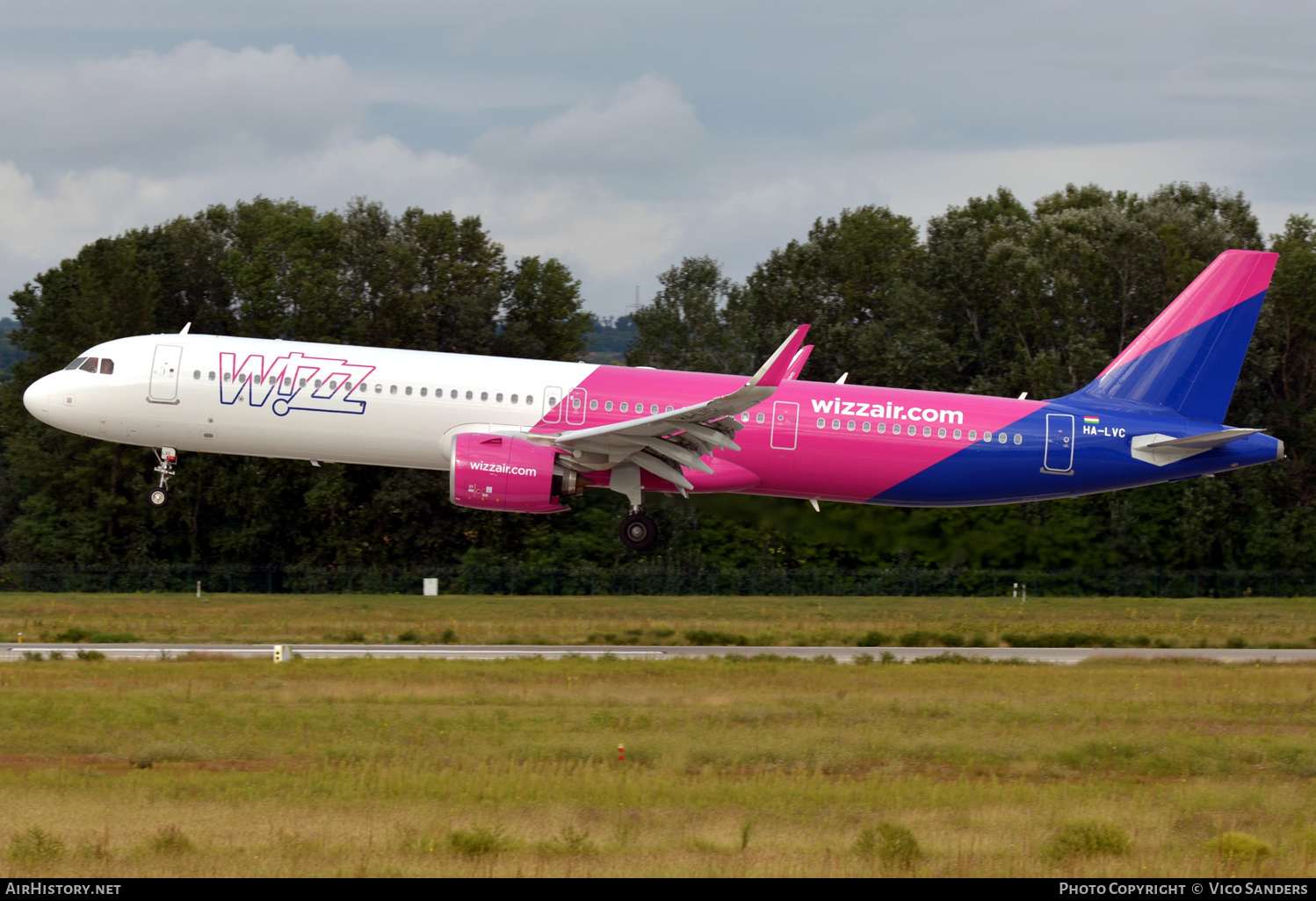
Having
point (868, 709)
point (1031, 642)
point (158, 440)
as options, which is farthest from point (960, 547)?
point (158, 440)

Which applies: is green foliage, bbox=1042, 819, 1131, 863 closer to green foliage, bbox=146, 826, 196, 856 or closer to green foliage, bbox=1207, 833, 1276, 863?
green foliage, bbox=1207, 833, 1276, 863

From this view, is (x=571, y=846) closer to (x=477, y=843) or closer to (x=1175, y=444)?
(x=477, y=843)

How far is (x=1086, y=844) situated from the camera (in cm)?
1288

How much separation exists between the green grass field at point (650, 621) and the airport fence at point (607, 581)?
259 cm

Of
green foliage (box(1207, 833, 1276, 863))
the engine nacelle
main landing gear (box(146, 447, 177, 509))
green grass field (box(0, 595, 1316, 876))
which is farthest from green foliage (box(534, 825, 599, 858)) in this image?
main landing gear (box(146, 447, 177, 509))

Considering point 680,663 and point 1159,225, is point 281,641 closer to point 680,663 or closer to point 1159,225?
point 680,663

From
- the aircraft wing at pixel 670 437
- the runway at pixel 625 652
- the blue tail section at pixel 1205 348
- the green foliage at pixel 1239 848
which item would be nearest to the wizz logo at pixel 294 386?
the aircraft wing at pixel 670 437

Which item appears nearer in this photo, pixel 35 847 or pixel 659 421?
pixel 35 847

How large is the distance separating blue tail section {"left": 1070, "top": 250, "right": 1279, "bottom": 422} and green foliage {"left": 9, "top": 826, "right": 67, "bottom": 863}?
89.7 feet

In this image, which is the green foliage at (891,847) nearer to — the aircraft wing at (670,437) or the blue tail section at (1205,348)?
the aircraft wing at (670,437)

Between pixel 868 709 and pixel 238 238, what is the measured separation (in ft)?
180

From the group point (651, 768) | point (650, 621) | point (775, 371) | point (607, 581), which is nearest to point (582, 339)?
point (607, 581)

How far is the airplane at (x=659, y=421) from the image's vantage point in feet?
101

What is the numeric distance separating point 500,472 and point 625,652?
4.91 m
